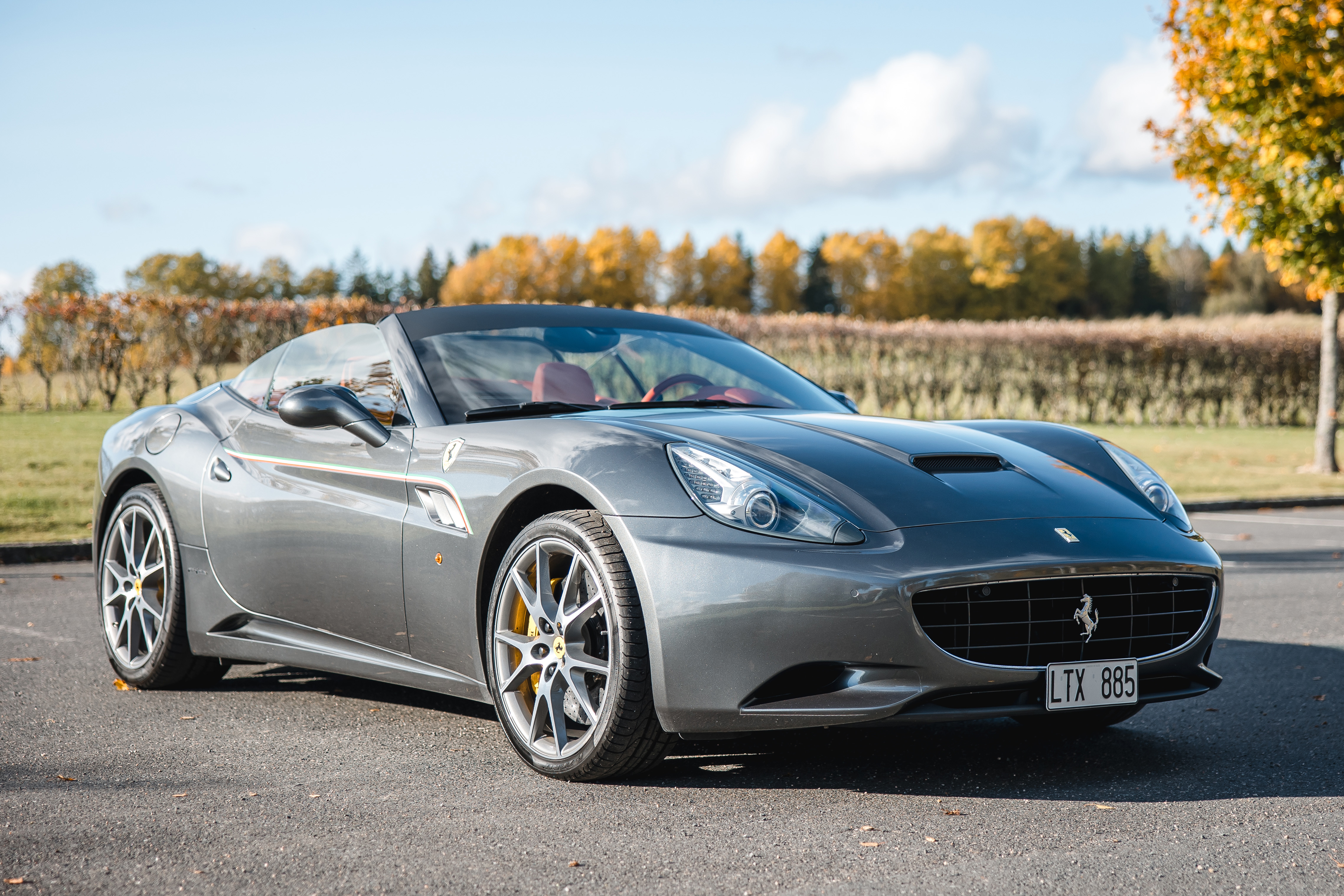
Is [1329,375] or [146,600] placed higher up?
[1329,375]

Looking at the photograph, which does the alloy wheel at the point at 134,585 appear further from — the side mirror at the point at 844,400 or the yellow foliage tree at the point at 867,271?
the yellow foliage tree at the point at 867,271

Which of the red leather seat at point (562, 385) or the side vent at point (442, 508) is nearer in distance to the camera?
the side vent at point (442, 508)

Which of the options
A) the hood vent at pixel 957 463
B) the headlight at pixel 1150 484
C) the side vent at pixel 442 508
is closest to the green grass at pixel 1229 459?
the headlight at pixel 1150 484

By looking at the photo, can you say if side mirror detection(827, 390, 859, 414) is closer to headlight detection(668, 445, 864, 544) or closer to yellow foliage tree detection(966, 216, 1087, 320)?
headlight detection(668, 445, 864, 544)

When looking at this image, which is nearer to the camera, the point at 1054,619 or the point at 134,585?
the point at 1054,619

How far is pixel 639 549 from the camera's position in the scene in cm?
322

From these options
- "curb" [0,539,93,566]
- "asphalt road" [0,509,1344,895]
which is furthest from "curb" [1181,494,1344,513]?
"curb" [0,539,93,566]

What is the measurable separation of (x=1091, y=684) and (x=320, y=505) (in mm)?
2445

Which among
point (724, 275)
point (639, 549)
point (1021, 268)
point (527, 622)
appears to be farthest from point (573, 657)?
point (1021, 268)

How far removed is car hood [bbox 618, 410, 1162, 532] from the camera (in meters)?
3.29

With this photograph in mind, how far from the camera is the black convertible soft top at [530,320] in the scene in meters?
4.47

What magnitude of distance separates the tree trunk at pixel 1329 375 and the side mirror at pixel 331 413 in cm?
1391

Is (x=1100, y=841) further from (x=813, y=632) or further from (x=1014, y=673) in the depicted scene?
(x=813, y=632)

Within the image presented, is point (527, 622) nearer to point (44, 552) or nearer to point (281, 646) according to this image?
point (281, 646)
